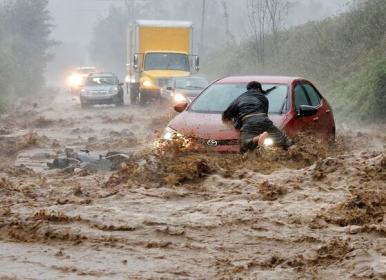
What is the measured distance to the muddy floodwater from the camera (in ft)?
17.9

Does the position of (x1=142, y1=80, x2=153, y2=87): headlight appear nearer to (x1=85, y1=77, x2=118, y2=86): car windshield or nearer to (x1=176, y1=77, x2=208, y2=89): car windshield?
(x1=176, y1=77, x2=208, y2=89): car windshield

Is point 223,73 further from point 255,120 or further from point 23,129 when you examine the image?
point 255,120

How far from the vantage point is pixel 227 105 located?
33.4 ft

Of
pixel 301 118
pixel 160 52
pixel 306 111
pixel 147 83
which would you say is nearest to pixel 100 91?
pixel 147 83

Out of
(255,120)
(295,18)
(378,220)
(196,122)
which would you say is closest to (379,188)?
(378,220)

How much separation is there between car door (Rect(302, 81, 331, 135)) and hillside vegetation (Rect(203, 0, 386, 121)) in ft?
29.7

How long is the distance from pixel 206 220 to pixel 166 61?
22.1m

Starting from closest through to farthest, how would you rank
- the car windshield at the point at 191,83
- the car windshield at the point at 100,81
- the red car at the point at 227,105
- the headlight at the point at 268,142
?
1. the headlight at the point at 268,142
2. the red car at the point at 227,105
3. the car windshield at the point at 191,83
4. the car windshield at the point at 100,81

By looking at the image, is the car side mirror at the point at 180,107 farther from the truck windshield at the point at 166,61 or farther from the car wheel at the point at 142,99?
the car wheel at the point at 142,99

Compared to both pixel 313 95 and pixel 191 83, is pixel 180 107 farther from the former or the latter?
pixel 191 83

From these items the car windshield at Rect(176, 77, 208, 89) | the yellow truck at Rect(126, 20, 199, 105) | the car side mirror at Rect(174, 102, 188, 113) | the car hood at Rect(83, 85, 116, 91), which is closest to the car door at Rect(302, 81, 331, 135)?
the car side mirror at Rect(174, 102, 188, 113)

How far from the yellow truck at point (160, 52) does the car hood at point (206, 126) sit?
1815 cm

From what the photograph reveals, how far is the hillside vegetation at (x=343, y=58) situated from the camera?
21.0 metres

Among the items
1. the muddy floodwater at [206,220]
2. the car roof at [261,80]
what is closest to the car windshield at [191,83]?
the car roof at [261,80]
